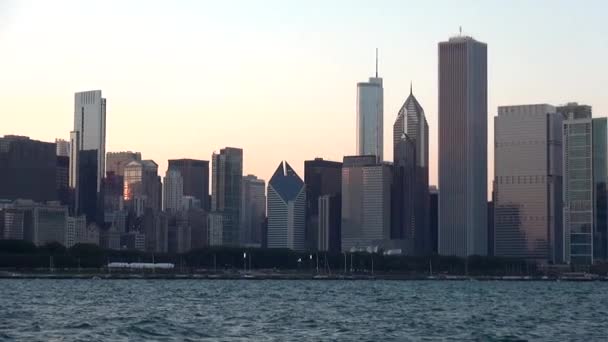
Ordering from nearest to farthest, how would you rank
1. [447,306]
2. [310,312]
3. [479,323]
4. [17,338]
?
[17,338] < [479,323] < [310,312] < [447,306]

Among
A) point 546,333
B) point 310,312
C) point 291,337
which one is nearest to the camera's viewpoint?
point 291,337

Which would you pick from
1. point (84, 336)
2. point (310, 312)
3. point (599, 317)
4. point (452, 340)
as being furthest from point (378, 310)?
point (84, 336)

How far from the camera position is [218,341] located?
70875 mm

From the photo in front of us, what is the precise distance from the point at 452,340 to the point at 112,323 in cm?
2112

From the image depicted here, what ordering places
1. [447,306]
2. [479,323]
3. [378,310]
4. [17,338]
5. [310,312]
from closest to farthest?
[17,338]
[479,323]
[310,312]
[378,310]
[447,306]

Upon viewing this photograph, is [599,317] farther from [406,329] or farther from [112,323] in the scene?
[112,323]

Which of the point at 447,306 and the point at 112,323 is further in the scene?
the point at 447,306

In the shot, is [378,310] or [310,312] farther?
[378,310]

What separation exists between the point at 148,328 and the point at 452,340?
56.4 ft

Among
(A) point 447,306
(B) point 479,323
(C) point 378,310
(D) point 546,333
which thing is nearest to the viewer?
(D) point 546,333

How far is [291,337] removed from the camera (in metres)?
74.4

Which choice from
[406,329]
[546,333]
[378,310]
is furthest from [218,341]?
[378,310]

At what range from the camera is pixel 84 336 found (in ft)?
236

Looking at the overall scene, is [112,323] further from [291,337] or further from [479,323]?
[479,323]
